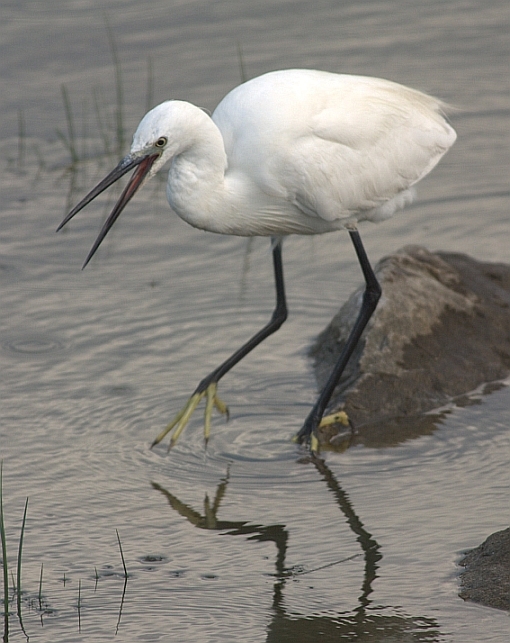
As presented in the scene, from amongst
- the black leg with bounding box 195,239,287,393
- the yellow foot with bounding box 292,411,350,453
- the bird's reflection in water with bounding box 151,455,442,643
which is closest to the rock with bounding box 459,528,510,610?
the bird's reflection in water with bounding box 151,455,442,643

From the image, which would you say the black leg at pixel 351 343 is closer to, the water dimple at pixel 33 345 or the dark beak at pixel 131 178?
the dark beak at pixel 131 178

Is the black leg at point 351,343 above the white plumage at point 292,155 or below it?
below

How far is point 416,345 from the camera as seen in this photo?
17.8ft

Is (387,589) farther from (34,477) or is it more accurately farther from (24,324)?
(24,324)

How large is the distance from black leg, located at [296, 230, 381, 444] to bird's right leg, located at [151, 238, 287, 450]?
37 cm

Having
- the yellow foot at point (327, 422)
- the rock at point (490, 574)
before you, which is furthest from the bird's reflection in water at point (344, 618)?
the yellow foot at point (327, 422)

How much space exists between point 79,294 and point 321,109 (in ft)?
6.29

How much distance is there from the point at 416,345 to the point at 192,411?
1117 millimetres

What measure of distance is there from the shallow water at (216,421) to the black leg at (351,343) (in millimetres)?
124

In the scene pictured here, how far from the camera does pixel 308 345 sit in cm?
584

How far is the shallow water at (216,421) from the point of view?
3754 mm

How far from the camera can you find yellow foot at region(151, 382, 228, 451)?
16.1 feet

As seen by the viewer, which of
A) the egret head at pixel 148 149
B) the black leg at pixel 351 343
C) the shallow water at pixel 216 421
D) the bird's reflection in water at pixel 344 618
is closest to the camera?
the bird's reflection in water at pixel 344 618

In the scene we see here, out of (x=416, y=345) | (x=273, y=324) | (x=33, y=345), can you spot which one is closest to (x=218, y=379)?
(x=273, y=324)
